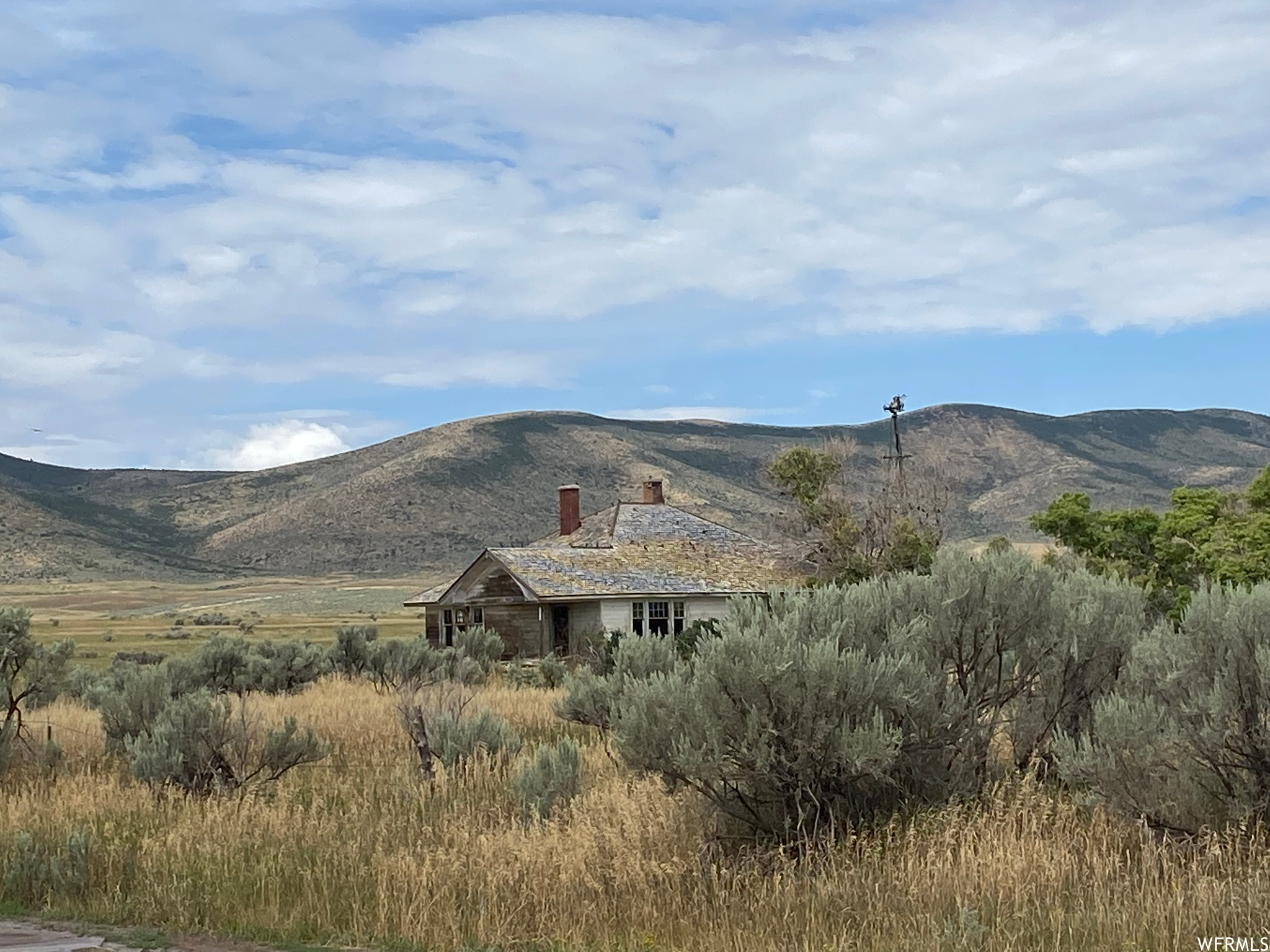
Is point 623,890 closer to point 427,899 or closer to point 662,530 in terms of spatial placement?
point 427,899

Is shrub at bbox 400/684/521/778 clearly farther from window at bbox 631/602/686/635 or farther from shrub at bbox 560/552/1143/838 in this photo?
window at bbox 631/602/686/635

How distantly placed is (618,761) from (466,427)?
13622 centimetres

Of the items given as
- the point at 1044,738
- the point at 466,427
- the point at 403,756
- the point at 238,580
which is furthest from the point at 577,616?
the point at 466,427

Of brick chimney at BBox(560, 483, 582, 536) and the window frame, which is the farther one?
brick chimney at BBox(560, 483, 582, 536)

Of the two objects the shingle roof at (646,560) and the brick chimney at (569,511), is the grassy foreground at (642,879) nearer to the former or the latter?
the shingle roof at (646,560)

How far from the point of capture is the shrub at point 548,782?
9453 millimetres

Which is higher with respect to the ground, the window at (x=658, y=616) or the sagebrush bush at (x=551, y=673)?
the window at (x=658, y=616)

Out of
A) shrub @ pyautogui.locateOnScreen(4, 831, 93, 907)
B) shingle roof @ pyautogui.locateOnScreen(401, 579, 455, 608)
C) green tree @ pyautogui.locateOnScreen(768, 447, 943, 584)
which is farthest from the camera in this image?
shingle roof @ pyautogui.locateOnScreen(401, 579, 455, 608)

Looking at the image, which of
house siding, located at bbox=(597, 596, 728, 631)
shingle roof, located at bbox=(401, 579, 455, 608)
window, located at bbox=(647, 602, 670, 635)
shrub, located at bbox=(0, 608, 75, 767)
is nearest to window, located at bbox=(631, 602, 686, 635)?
window, located at bbox=(647, 602, 670, 635)

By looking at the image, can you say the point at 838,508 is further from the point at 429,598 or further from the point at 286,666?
the point at 286,666

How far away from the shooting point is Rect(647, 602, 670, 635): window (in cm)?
3622

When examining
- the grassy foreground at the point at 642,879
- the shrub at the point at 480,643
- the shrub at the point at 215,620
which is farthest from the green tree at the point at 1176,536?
the shrub at the point at 215,620

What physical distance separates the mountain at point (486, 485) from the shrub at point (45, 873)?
303ft

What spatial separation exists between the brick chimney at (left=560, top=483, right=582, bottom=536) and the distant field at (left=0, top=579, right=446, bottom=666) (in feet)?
37.1
